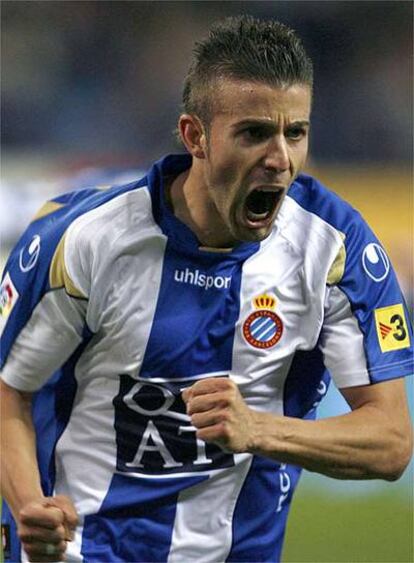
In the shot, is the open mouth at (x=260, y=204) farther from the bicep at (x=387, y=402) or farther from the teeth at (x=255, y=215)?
the bicep at (x=387, y=402)

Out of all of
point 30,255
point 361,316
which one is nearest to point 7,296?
point 30,255

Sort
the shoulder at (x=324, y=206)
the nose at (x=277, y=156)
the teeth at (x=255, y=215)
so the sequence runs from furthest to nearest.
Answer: the shoulder at (x=324, y=206) → the teeth at (x=255, y=215) → the nose at (x=277, y=156)

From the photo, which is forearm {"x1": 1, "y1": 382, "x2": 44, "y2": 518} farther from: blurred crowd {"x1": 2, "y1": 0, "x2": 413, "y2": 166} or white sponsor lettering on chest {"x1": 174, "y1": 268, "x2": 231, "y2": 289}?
blurred crowd {"x1": 2, "y1": 0, "x2": 413, "y2": 166}

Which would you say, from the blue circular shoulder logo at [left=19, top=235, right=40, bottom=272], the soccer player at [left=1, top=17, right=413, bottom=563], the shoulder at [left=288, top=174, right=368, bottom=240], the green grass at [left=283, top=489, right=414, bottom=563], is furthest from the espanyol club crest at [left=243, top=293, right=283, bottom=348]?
the green grass at [left=283, top=489, right=414, bottom=563]

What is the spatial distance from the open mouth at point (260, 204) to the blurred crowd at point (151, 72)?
17.8ft

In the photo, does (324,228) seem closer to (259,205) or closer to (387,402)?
(259,205)

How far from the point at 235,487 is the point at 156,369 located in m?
0.34

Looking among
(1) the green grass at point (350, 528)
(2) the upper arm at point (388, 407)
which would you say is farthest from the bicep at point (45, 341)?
(1) the green grass at point (350, 528)

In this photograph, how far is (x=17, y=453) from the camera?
8.67ft

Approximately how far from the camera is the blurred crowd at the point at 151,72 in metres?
8.16

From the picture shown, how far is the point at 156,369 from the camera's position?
→ 2691mm

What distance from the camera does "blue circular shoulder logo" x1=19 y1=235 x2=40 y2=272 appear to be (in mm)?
2654

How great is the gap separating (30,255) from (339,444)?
80cm

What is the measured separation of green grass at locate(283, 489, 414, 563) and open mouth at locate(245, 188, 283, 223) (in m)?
2.24
